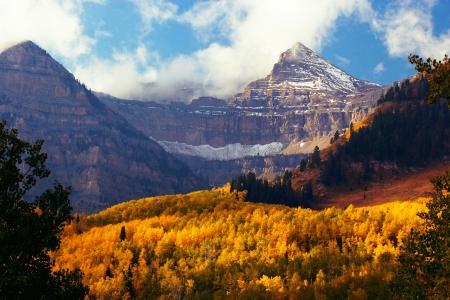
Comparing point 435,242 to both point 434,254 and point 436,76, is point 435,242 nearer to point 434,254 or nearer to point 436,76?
point 434,254

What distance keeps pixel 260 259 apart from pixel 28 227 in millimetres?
134957

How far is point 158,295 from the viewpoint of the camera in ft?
467

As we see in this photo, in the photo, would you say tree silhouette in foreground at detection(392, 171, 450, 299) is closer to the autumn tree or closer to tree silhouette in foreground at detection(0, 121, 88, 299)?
the autumn tree

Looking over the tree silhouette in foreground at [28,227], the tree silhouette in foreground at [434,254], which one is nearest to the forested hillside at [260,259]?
the tree silhouette in foreground at [434,254]

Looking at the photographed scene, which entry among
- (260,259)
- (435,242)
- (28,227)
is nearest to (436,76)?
(435,242)

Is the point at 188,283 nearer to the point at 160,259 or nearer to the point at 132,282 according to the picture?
the point at 132,282

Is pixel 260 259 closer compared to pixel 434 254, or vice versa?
pixel 434 254

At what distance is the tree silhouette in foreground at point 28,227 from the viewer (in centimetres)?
2878

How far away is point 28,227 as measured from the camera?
96.3 ft

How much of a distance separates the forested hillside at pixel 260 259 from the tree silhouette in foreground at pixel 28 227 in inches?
3663

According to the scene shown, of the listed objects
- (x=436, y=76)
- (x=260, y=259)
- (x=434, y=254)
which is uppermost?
(x=436, y=76)

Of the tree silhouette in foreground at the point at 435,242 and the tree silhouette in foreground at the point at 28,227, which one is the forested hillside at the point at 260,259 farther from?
the tree silhouette in foreground at the point at 28,227

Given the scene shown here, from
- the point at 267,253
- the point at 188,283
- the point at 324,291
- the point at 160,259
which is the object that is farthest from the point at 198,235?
the point at 324,291

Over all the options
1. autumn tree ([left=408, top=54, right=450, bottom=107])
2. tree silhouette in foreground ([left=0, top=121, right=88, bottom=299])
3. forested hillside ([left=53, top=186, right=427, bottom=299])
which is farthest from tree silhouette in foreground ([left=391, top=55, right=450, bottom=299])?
forested hillside ([left=53, top=186, right=427, bottom=299])
